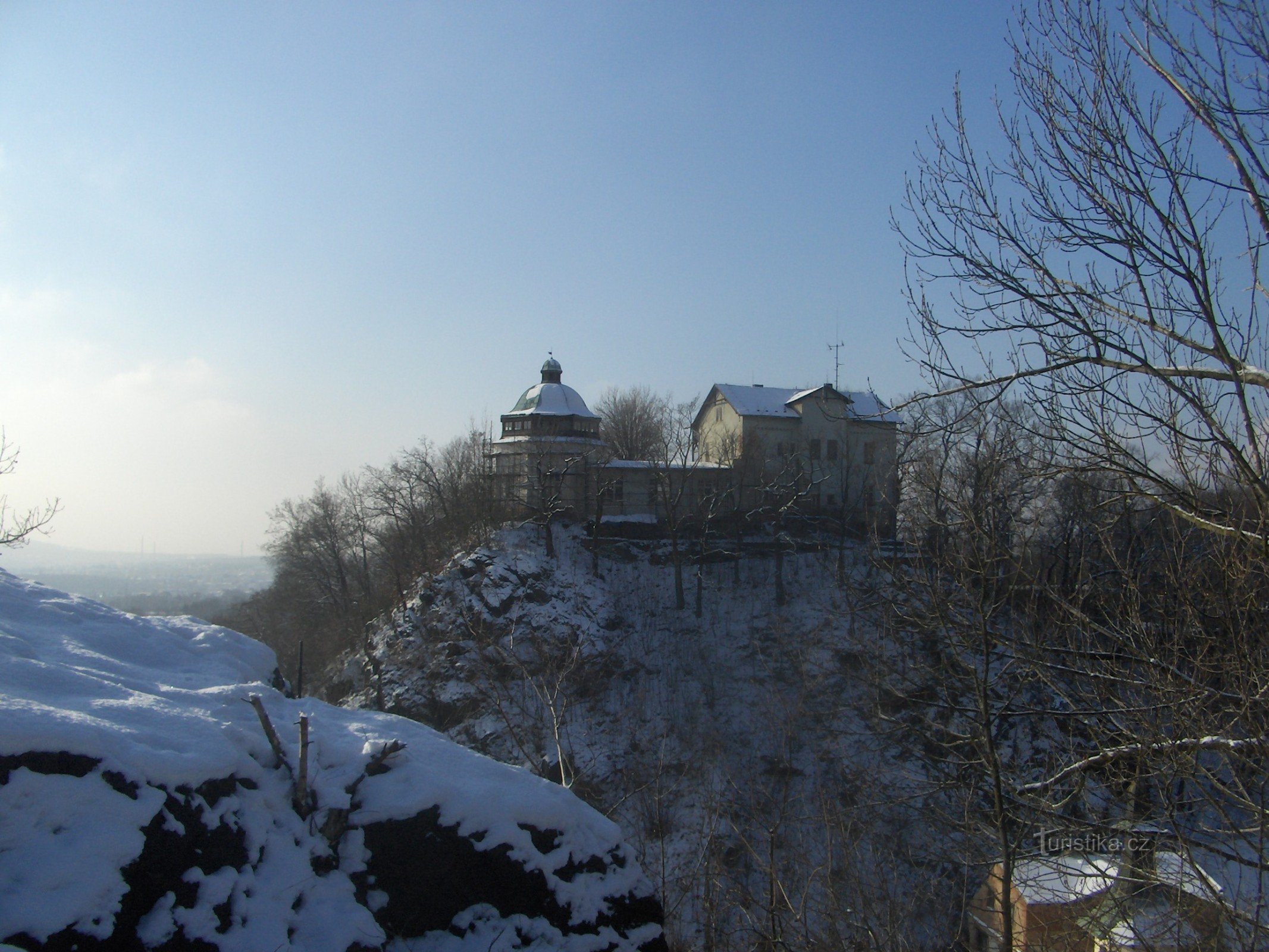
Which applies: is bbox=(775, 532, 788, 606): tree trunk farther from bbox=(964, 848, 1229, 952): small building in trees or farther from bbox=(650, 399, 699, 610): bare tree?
bbox=(964, 848, 1229, 952): small building in trees

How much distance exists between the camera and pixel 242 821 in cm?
563

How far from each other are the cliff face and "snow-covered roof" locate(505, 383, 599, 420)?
96.3ft

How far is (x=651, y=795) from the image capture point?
17.2 meters

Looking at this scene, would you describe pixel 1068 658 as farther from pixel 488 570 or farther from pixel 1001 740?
pixel 488 570

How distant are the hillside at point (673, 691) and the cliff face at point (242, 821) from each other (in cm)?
798

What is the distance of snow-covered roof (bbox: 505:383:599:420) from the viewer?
37219mm

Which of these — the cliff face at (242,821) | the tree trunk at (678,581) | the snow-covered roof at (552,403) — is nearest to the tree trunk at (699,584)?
the tree trunk at (678,581)

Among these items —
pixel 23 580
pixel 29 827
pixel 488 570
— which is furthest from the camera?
pixel 488 570

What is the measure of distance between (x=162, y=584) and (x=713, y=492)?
16704 cm

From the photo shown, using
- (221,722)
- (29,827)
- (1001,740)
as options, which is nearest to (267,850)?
(221,722)

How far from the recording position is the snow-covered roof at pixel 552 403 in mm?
37219
